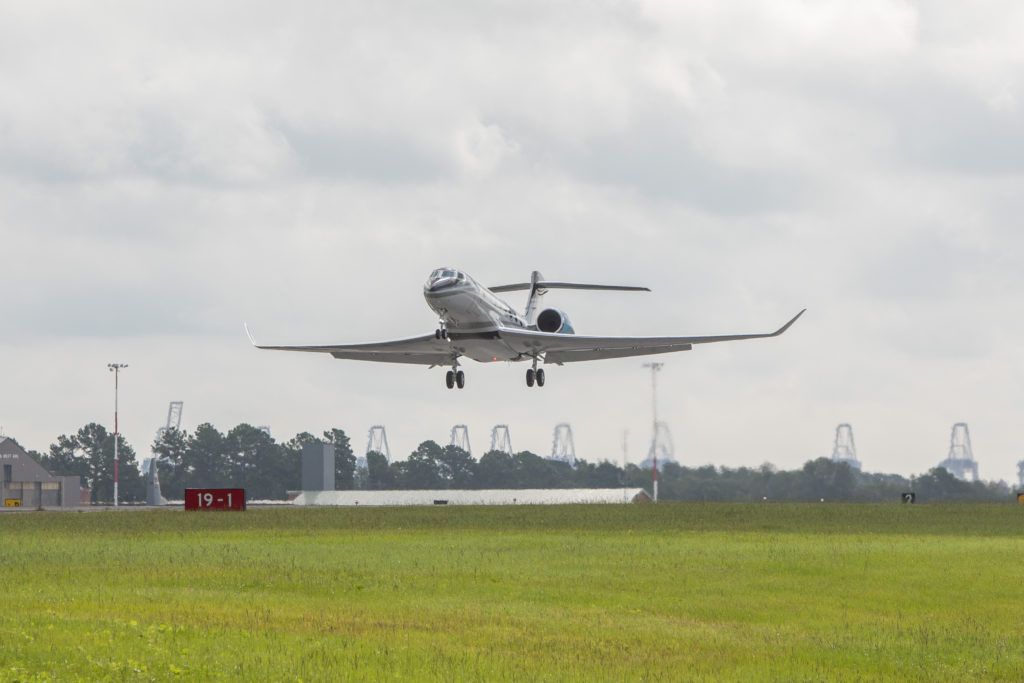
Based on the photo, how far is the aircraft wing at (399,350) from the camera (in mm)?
57094

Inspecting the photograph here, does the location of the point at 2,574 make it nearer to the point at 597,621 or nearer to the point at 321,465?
the point at 597,621

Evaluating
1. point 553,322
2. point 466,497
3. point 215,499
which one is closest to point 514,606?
point 553,322

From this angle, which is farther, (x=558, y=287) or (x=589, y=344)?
(x=558, y=287)

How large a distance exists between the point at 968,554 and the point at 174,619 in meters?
34.4

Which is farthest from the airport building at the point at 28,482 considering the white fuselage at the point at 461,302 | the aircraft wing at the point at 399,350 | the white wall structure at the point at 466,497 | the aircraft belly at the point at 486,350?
the white fuselage at the point at 461,302

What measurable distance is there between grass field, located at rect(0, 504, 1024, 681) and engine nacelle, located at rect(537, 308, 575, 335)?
11272 mm

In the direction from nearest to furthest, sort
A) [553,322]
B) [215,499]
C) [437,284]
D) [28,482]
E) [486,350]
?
1. [437,284]
2. [486,350]
3. [553,322]
4. [215,499]
5. [28,482]

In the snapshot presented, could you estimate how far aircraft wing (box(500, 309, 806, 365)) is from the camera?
55.1m

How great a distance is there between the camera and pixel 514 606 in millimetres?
33531

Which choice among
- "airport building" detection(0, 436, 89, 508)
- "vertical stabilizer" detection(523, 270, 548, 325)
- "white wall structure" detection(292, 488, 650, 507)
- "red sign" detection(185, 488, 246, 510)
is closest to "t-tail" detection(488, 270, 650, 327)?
"vertical stabilizer" detection(523, 270, 548, 325)

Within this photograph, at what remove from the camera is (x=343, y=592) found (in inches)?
1431

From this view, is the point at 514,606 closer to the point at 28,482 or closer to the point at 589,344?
the point at 589,344

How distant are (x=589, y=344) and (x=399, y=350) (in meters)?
9.70

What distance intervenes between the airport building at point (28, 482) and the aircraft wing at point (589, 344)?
12953 centimetres
